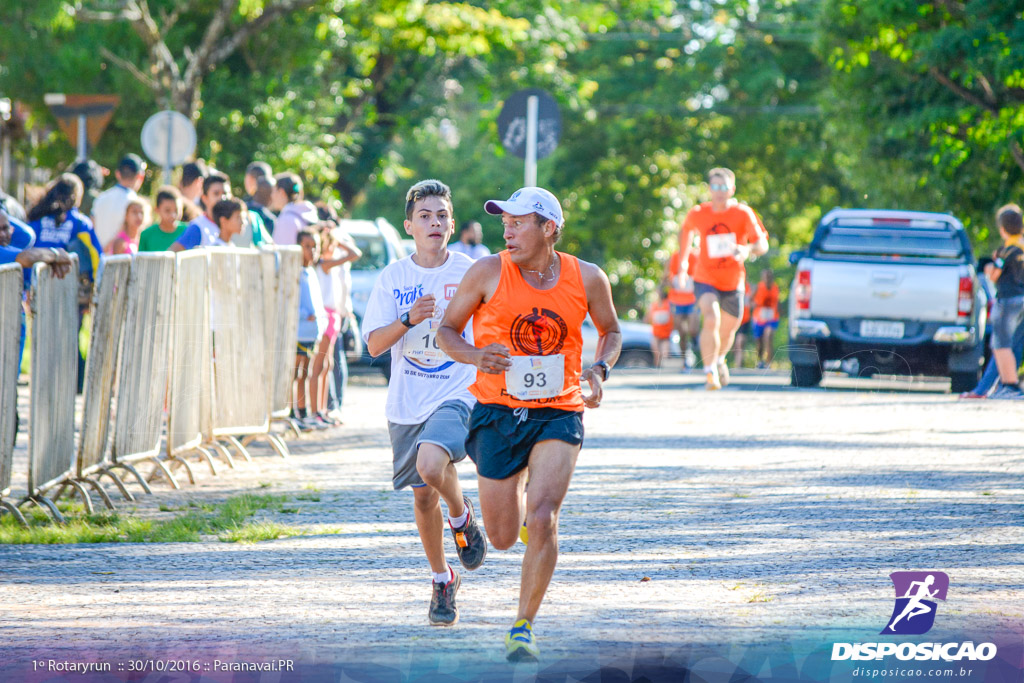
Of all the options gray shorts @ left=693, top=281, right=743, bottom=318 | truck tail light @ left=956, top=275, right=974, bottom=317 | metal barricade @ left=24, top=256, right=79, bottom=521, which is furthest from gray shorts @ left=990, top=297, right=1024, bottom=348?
metal barricade @ left=24, top=256, right=79, bottom=521

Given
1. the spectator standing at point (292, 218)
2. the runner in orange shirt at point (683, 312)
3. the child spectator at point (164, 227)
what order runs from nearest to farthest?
the child spectator at point (164, 227), the spectator standing at point (292, 218), the runner in orange shirt at point (683, 312)

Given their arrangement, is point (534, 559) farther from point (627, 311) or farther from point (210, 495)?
point (627, 311)

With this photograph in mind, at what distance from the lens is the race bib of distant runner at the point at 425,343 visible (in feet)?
21.0

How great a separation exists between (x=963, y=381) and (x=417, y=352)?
12708 millimetres

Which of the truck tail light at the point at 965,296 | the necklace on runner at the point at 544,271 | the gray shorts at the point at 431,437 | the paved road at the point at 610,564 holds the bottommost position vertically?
the paved road at the point at 610,564

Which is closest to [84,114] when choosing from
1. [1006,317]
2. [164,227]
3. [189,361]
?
[164,227]

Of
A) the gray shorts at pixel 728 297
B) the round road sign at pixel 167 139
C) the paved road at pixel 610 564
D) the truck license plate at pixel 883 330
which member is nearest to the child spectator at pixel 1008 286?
the truck license plate at pixel 883 330

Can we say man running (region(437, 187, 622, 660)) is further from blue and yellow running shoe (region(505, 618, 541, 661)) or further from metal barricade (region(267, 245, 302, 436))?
metal barricade (region(267, 245, 302, 436))

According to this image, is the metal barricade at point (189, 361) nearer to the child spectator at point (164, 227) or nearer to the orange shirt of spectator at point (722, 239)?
the child spectator at point (164, 227)

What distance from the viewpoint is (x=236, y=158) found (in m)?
25.8

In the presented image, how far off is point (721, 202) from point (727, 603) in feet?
31.0

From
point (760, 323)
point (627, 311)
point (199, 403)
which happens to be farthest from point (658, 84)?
point (199, 403)

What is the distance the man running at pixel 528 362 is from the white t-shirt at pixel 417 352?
426 millimetres

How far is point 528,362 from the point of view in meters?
5.71
